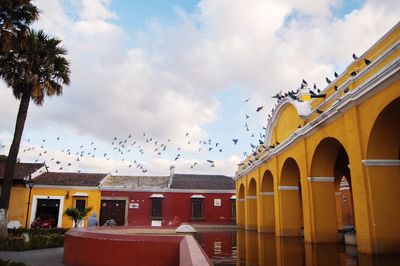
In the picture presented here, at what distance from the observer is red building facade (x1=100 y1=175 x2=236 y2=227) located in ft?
88.8

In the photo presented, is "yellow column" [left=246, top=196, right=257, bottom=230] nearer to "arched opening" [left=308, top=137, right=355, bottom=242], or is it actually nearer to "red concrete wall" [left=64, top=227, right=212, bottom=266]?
"arched opening" [left=308, top=137, right=355, bottom=242]

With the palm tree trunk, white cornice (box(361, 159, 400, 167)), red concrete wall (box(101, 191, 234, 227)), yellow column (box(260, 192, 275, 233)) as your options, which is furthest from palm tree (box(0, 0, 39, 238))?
red concrete wall (box(101, 191, 234, 227))

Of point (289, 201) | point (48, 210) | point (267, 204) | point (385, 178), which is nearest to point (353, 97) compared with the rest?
point (385, 178)

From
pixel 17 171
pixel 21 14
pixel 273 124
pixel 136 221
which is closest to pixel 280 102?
pixel 273 124

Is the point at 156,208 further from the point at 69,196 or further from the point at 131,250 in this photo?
the point at 131,250

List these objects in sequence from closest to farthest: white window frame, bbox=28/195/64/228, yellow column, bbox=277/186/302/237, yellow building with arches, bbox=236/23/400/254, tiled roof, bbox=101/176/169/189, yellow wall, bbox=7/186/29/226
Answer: yellow building with arches, bbox=236/23/400/254 → yellow column, bbox=277/186/302/237 → yellow wall, bbox=7/186/29/226 → white window frame, bbox=28/195/64/228 → tiled roof, bbox=101/176/169/189

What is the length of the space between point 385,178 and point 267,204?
973 cm

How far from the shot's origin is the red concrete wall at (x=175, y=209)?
2710 centimetres

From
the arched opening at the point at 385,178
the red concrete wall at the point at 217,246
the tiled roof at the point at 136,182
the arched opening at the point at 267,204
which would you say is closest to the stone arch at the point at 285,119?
the arched opening at the point at 267,204

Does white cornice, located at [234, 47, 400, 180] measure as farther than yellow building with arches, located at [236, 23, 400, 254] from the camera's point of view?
No

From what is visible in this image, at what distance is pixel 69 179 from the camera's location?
90.7 ft

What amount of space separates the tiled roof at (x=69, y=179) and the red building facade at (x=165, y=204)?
103cm

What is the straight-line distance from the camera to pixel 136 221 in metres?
27.0

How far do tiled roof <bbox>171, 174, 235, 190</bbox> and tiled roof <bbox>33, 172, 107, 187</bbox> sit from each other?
643 cm
